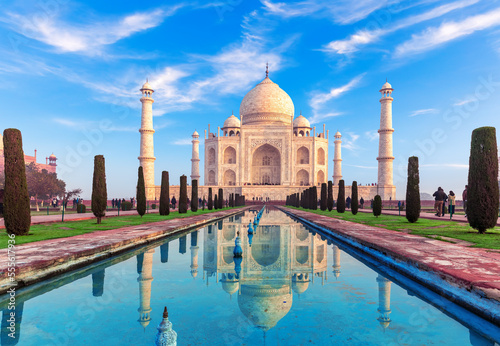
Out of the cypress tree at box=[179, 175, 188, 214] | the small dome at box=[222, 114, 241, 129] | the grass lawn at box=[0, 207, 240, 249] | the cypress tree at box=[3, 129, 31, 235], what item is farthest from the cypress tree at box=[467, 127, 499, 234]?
the small dome at box=[222, 114, 241, 129]

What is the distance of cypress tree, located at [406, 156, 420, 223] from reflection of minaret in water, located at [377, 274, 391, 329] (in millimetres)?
7279

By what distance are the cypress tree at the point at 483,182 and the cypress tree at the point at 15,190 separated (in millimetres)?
9622

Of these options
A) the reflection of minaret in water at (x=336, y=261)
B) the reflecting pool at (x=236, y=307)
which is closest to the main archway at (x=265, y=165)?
the reflection of minaret in water at (x=336, y=261)

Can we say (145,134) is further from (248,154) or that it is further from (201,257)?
(201,257)

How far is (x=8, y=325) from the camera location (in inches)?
101

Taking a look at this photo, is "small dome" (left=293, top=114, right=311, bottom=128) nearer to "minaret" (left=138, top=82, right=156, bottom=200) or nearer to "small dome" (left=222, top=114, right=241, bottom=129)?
"small dome" (left=222, top=114, right=241, bottom=129)

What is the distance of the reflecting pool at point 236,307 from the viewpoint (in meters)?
2.34

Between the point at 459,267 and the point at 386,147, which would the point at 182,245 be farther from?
the point at 386,147

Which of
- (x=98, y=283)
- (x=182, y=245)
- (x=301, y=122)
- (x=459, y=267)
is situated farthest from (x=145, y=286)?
(x=301, y=122)

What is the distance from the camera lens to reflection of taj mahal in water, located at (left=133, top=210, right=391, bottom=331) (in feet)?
9.52

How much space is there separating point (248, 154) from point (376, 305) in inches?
1509

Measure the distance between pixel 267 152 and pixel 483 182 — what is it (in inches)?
1485

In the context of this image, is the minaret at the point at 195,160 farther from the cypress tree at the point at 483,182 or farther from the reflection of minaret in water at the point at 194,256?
the cypress tree at the point at 483,182

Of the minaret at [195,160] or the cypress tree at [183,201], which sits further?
the minaret at [195,160]
